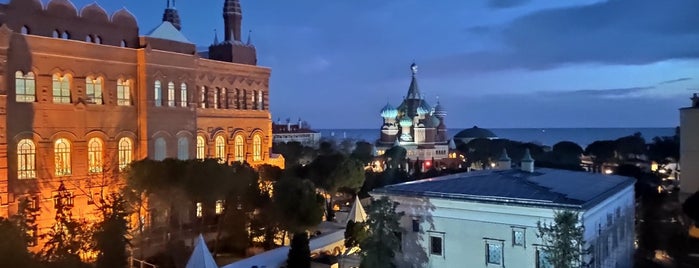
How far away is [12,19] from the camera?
24516mm

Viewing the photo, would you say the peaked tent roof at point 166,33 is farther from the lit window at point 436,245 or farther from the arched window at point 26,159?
the lit window at point 436,245

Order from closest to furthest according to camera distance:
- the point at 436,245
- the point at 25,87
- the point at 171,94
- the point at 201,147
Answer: the point at 436,245, the point at 25,87, the point at 171,94, the point at 201,147

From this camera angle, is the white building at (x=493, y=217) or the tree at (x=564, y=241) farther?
the white building at (x=493, y=217)

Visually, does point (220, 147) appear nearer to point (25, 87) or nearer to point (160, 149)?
point (160, 149)

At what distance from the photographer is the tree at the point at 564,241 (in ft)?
52.5

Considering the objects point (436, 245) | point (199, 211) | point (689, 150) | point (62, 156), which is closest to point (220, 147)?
point (199, 211)

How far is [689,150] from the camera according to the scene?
3969 cm

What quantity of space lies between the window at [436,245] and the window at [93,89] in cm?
1693

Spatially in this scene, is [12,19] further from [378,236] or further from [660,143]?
[660,143]

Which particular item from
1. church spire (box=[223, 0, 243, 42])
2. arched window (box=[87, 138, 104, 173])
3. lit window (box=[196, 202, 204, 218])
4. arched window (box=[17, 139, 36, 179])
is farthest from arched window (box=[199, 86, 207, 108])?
arched window (box=[17, 139, 36, 179])

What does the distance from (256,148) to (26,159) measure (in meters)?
15.1

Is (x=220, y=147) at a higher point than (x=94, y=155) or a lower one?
higher

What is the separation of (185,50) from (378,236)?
1819 centimetres

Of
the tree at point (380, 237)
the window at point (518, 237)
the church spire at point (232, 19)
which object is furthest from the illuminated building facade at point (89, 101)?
the window at point (518, 237)
